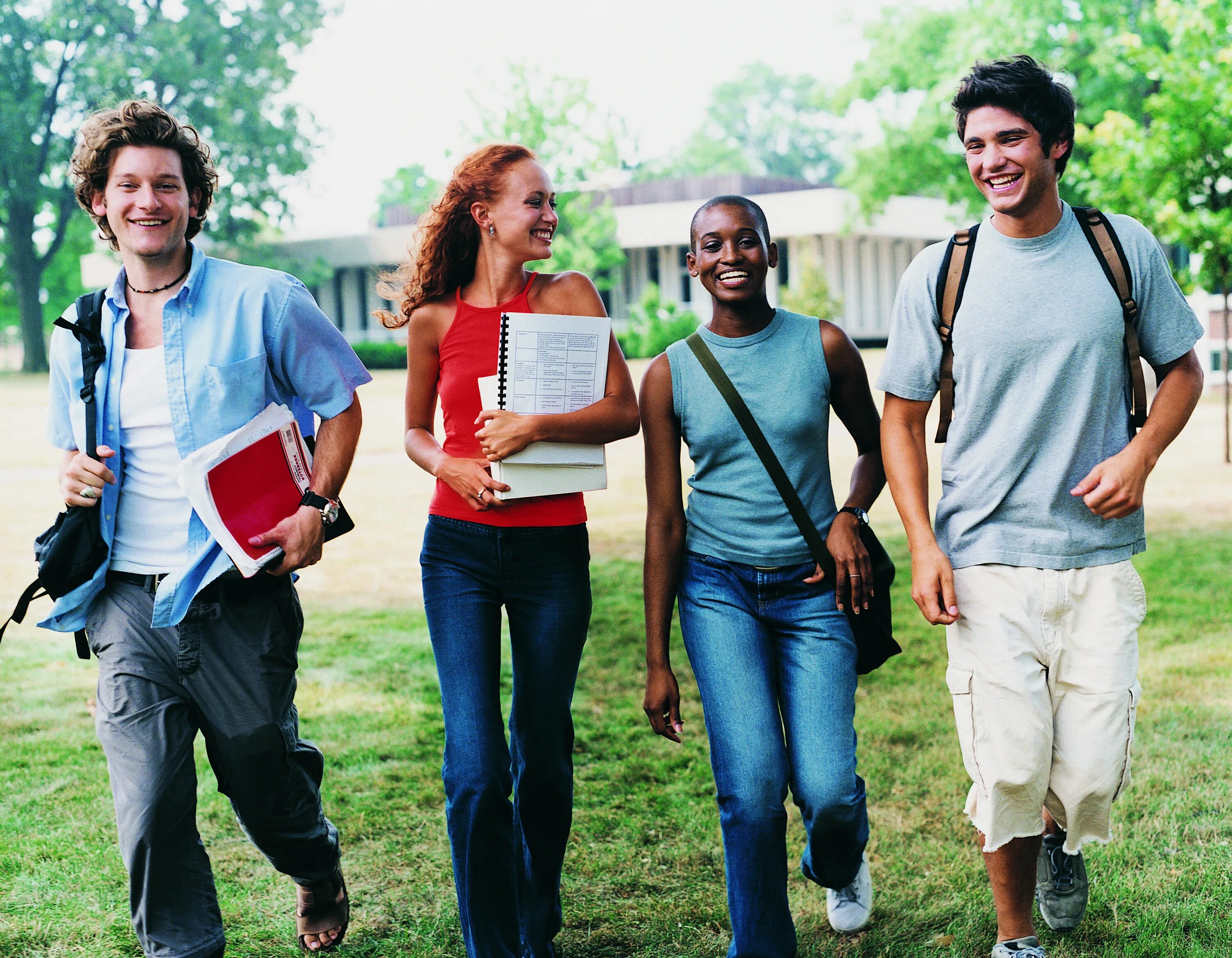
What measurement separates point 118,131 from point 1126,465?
113 inches

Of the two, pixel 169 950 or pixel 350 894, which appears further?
pixel 350 894

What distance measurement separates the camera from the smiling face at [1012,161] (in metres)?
3.43

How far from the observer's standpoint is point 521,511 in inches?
145

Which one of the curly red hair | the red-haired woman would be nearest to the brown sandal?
the red-haired woman

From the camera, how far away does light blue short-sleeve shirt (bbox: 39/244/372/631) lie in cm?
354

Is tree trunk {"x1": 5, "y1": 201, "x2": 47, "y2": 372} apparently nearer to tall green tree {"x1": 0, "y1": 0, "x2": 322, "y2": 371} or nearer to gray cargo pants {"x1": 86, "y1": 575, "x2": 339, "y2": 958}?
tall green tree {"x1": 0, "y1": 0, "x2": 322, "y2": 371}

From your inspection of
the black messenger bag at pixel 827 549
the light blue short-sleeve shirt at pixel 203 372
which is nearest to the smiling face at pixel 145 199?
the light blue short-sleeve shirt at pixel 203 372

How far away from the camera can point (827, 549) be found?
3627mm

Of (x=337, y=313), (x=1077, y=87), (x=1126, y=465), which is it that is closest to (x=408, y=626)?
(x=1126, y=465)

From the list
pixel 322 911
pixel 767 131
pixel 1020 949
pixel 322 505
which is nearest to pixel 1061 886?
pixel 1020 949

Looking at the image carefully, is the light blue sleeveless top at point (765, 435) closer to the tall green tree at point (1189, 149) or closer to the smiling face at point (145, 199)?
the smiling face at point (145, 199)

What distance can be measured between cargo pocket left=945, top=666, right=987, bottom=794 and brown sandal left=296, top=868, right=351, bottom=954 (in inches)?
77.9

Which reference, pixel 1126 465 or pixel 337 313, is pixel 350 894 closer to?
pixel 1126 465

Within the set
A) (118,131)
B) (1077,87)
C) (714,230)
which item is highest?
(1077,87)
